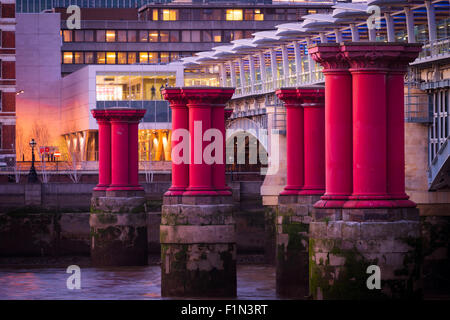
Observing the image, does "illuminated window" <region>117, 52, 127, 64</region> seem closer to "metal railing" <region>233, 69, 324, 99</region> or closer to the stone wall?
"metal railing" <region>233, 69, 324, 99</region>

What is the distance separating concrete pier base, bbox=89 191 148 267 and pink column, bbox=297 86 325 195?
54.7 ft

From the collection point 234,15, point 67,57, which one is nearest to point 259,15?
point 234,15

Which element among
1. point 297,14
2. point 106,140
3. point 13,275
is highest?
point 297,14

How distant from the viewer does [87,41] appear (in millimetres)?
145625

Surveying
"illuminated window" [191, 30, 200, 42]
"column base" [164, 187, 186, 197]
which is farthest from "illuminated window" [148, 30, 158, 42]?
"column base" [164, 187, 186, 197]

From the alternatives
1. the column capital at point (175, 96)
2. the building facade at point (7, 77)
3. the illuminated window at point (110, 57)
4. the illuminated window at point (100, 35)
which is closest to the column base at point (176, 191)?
the column capital at point (175, 96)

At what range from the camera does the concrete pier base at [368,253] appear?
3094 centimetres

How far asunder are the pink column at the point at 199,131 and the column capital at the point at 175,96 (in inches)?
7.5

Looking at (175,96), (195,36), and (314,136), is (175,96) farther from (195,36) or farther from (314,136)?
(195,36)

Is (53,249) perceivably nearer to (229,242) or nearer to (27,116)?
(229,242)

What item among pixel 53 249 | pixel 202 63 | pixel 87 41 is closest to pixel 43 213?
pixel 53 249

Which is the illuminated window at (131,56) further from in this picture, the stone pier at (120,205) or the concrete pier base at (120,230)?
the concrete pier base at (120,230)

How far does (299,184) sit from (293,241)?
208 cm
